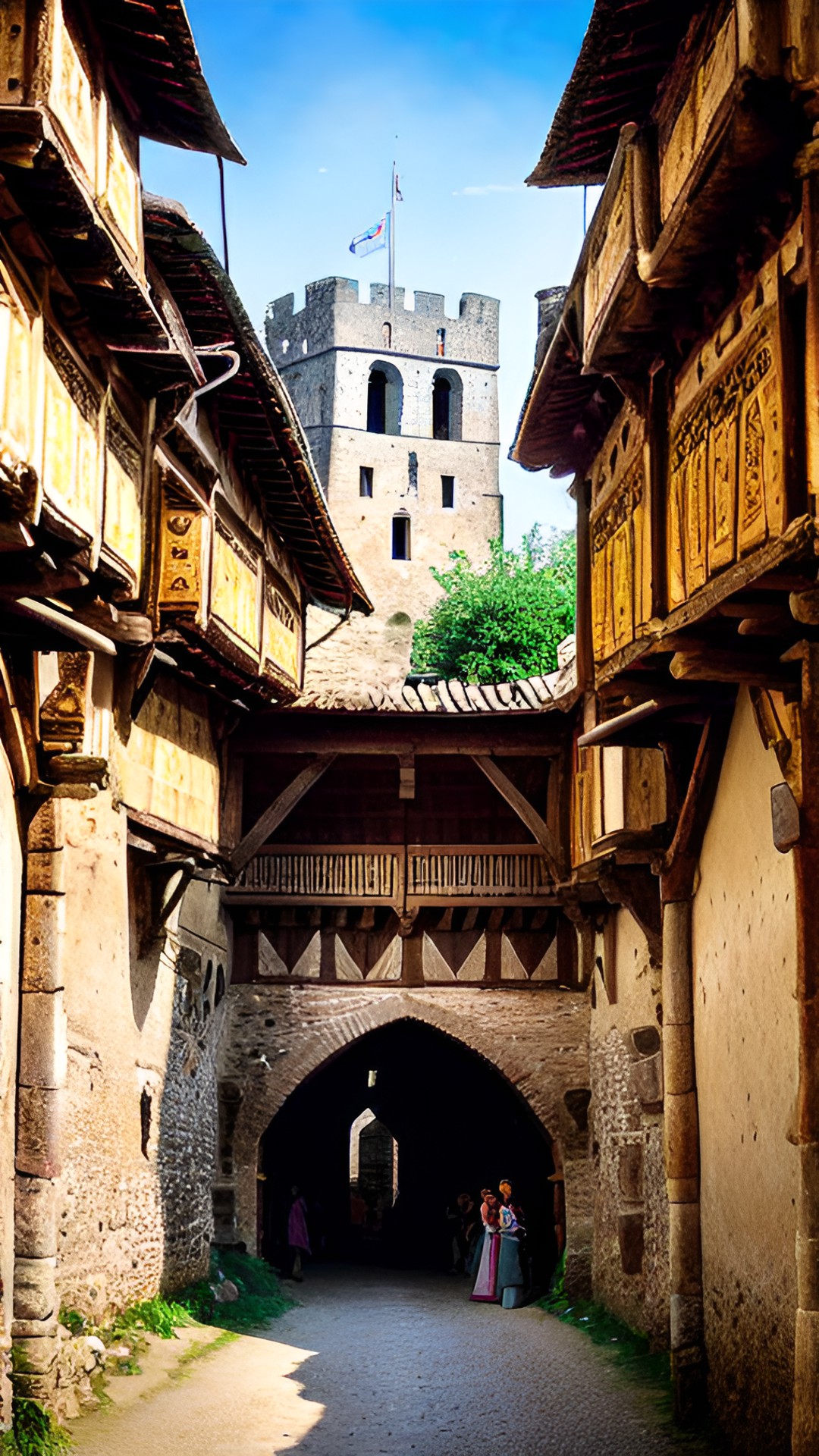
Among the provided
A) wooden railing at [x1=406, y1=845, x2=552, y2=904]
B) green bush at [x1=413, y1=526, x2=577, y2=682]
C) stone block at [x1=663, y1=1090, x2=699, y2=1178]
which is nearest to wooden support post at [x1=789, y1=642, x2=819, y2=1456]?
stone block at [x1=663, y1=1090, x2=699, y2=1178]

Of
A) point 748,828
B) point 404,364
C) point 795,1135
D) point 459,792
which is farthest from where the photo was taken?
point 404,364

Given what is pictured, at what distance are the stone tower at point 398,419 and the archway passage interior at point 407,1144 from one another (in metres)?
22.6

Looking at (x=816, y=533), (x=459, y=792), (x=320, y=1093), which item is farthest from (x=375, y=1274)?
(x=816, y=533)

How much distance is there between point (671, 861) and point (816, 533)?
476cm

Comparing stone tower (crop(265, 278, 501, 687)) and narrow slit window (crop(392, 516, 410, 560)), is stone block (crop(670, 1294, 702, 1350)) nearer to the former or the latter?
stone tower (crop(265, 278, 501, 687))

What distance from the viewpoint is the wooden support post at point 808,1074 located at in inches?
286

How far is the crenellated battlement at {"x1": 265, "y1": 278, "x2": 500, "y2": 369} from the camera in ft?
168

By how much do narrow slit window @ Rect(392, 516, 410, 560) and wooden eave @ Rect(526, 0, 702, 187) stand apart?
1482 inches

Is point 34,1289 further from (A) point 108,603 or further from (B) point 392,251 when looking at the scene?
(B) point 392,251

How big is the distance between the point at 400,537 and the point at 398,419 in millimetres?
4852

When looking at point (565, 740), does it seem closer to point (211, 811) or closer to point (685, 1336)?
point (211, 811)

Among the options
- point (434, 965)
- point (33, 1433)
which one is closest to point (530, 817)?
point (434, 965)

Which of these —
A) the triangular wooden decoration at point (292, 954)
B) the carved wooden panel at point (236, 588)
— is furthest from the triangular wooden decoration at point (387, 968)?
the carved wooden panel at point (236, 588)

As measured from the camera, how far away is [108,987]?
38.3 feet
